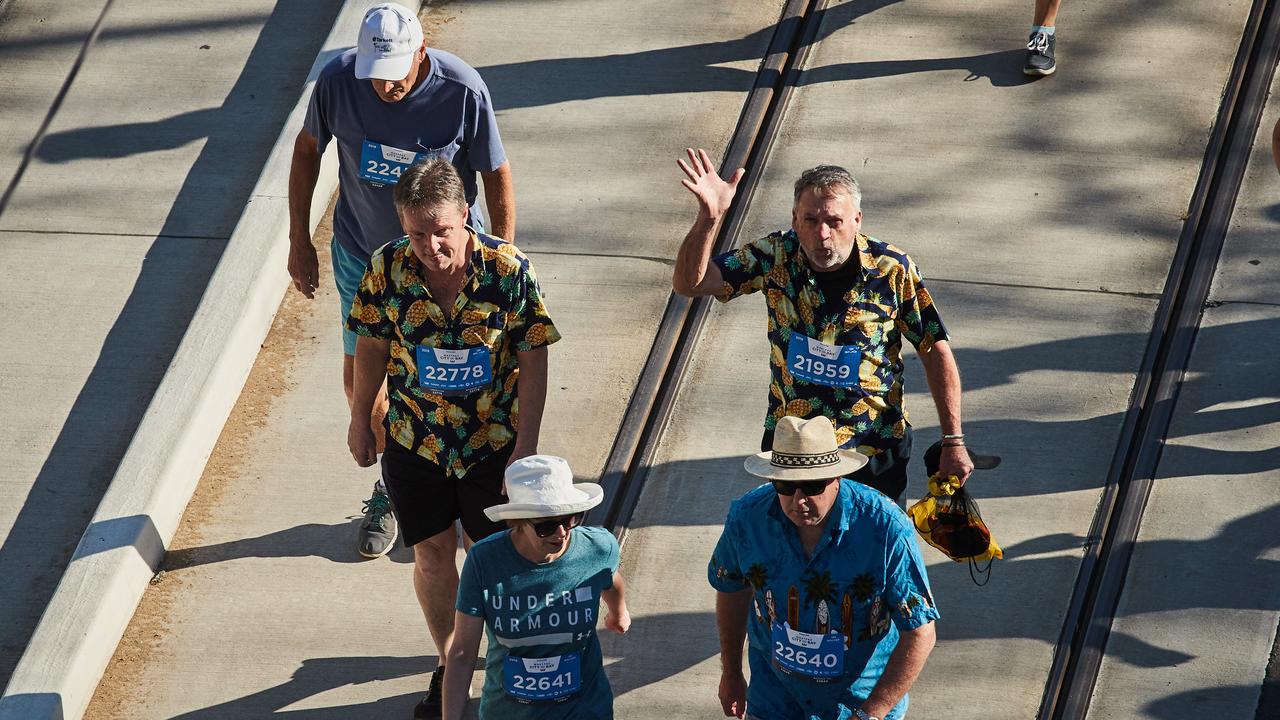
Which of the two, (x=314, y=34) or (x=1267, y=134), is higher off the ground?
(x=1267, y=134)

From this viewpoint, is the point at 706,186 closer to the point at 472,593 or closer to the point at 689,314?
the point at 472,593

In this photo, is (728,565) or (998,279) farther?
(998,279)

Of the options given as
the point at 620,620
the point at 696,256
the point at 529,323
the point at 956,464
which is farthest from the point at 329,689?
the point at 956,464

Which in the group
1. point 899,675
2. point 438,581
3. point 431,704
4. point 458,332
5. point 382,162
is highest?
point 382,162

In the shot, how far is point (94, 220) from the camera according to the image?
7.72 meters

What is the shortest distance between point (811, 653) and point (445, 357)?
1477 mm

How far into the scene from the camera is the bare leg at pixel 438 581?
16.6ft

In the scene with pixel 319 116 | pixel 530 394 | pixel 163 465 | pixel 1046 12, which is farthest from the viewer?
pixel 1046 12

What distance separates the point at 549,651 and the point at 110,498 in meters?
2.62

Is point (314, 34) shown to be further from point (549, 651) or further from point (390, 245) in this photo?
point (549, 651)

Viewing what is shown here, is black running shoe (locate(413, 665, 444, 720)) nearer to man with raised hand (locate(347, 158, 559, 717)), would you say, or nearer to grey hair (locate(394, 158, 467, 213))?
man with raised hand (locate(347, 158, 559, 717))

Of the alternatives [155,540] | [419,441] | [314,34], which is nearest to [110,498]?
[155,540]

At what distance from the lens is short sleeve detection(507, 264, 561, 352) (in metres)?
4.69

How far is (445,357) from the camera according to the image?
15.3 ft
